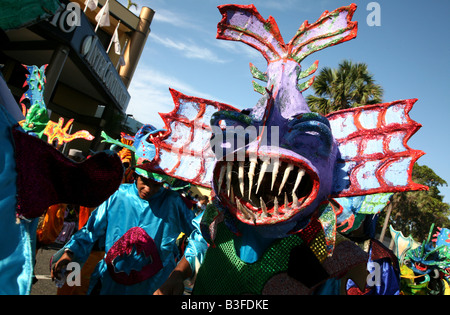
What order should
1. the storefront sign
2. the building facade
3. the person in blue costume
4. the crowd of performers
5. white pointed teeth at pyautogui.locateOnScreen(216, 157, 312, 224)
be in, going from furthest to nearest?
1. the storefront sign
2. the building facade
3. the person in blue costume
4. white pointed teeth at pyautogui.locateOnScreen(216, 157, 312, 224)
5. the crowd of performers

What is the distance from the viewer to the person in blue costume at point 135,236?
249 cm

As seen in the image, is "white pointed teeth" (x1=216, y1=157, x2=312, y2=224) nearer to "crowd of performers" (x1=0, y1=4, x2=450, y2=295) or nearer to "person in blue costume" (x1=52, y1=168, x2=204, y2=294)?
"crowd of performers" (x1=0, y1=4, x2=450, y2=295)

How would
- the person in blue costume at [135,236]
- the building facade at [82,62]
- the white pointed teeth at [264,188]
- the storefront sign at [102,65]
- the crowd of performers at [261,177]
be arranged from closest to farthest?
the crowd of performers at [261,177], the white pointed teeth at [264,188], the person in blue costume at [135,236], the building facade at [82,62], the storefront sign at [102,65]

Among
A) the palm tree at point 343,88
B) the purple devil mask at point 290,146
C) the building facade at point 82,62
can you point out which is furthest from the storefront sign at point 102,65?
the purple devil mask at point 290,146

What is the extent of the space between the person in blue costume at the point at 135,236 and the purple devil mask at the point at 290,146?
0.99 m

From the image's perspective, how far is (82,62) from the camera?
1324 centimetres

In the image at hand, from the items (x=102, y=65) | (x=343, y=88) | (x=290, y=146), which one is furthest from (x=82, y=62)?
(x=290, y=146)

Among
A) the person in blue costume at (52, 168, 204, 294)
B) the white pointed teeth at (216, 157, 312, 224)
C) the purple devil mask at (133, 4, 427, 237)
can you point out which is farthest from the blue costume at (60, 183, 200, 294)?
the white pointed teeth at (216, 157, 312, 224)

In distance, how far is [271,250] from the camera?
1.53 m

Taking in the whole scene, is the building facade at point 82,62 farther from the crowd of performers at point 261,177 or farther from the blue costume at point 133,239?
the crowd of performers at point 261,177

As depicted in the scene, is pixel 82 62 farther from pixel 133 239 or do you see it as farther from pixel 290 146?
pixel 290 146

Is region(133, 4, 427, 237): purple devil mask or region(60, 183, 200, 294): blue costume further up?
region(133, 4, 427, 237): purple devil mask

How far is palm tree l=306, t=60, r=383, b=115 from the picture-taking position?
11.9 m

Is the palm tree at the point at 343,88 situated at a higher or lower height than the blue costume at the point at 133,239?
higher
